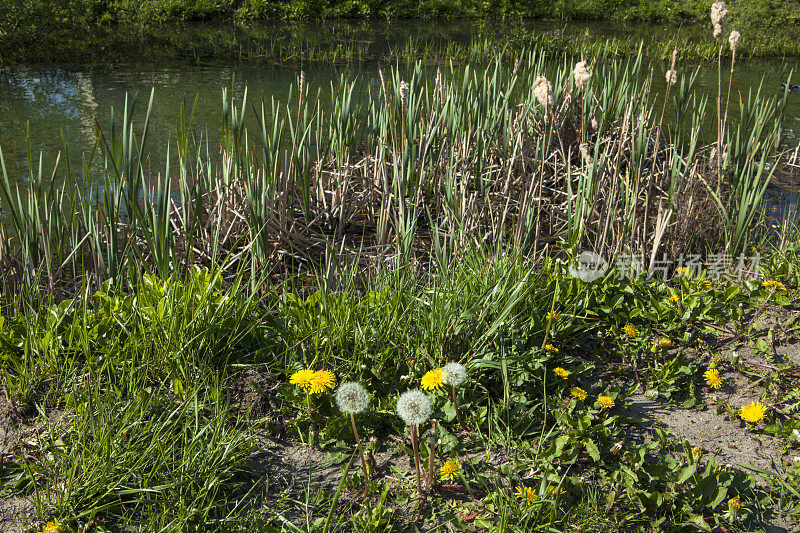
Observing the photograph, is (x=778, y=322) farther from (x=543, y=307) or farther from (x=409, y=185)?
(x=409, y=185)

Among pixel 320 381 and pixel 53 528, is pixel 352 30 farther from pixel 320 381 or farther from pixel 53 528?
pixel 53 528

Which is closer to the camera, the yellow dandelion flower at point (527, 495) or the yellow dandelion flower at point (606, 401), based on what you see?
the yellow dandelion flower at point (527, 495)

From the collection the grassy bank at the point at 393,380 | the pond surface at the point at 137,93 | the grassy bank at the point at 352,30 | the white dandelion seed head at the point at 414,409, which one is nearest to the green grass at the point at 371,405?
the grassy bank at the point at 393,380

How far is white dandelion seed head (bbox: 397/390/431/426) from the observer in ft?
4.89

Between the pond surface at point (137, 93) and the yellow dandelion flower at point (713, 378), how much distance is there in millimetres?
2815

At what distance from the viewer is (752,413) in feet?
6.18

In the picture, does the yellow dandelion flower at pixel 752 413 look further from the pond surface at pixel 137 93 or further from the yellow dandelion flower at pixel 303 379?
the pond surface at pixel 137 93

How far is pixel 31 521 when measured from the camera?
1.47m

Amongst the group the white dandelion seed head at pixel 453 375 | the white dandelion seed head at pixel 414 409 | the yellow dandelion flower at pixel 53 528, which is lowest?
the yellow dandelion flower at pixel 53 528

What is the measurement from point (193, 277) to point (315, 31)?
11.6 meters

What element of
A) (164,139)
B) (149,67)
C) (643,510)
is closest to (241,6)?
(149,67)

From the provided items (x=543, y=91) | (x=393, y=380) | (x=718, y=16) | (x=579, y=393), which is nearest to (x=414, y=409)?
(x=393, y=380)

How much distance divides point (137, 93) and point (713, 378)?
20.9ft

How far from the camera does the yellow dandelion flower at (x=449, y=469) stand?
162 centimetres
